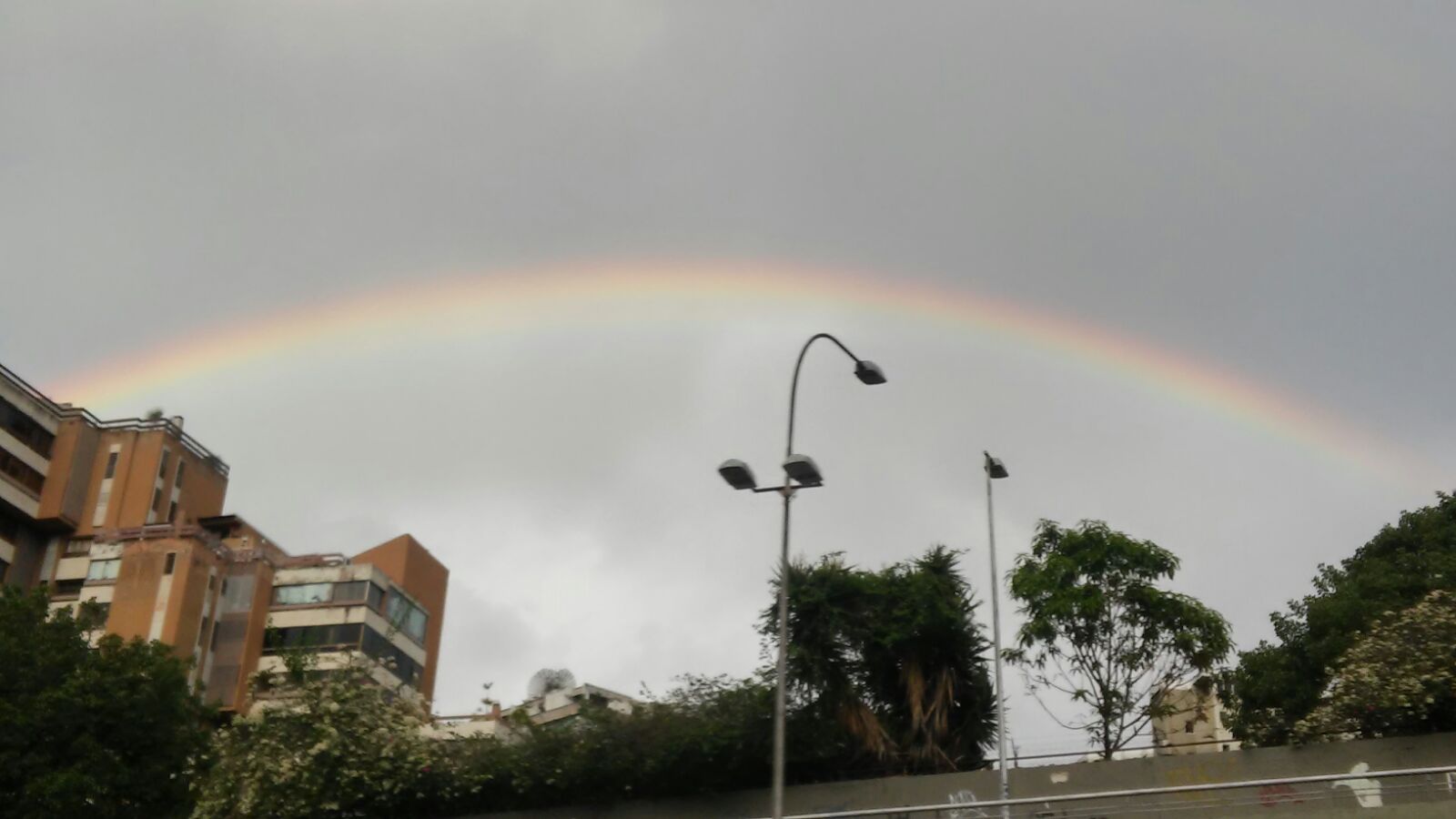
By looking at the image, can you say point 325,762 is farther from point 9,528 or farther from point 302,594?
point 9,528

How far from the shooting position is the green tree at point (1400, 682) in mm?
28625

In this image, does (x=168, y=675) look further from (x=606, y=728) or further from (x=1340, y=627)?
(x=1340, y=627)

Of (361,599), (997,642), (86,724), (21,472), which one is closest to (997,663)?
(997,642)

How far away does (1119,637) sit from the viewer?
3384cm

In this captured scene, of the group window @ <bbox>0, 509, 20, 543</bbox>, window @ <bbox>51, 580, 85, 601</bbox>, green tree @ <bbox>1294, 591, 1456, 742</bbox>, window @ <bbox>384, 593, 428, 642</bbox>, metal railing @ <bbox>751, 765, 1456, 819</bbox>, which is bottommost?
metal railing @ <bbox>751, 765, 1456, 819</bbox>

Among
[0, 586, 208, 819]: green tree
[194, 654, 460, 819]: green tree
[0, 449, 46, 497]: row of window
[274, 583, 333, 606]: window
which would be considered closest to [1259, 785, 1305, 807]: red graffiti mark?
[194, 654, 460, 819]: green tree

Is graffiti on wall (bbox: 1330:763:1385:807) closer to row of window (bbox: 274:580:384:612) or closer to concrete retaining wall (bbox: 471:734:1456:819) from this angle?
concrete retaining wall (bbox: 471:734:1456:819)

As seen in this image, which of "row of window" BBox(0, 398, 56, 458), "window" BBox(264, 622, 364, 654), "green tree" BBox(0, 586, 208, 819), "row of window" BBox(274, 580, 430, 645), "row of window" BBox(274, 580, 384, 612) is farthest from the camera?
"row of window" BBox(0, 398, 56, 458)

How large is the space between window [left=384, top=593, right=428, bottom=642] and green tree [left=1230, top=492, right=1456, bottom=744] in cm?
5252

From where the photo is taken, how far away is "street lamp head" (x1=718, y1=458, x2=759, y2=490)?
67.1 feet

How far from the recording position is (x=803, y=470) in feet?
68.9

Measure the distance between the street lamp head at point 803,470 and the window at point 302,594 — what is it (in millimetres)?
62844

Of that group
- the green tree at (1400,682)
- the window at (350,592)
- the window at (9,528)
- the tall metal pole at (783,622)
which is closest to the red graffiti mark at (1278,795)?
the green tree at (1400,682)

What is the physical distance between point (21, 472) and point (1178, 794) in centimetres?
7701
